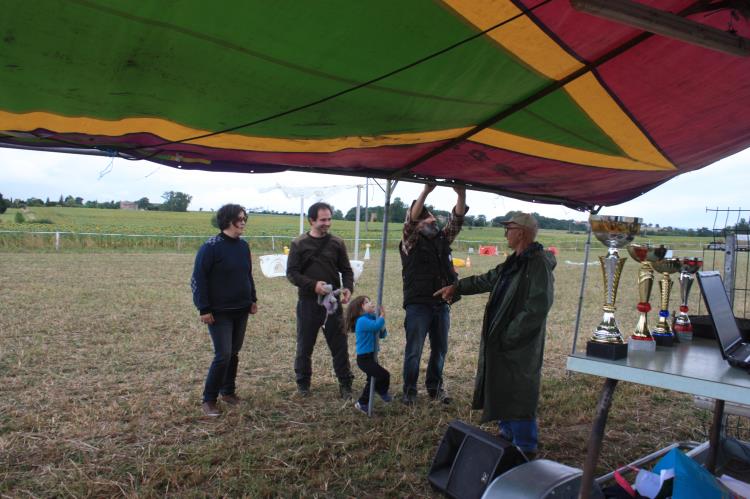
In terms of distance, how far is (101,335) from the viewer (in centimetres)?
678

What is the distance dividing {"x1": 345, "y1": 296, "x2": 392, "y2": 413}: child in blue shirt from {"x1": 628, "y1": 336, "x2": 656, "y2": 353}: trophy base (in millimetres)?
2334

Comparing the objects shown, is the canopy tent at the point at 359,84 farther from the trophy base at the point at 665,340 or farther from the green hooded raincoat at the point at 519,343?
the trophy base at the point at 665,340

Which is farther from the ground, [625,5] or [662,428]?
[625,5]

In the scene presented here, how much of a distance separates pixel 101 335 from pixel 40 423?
10.1 ft

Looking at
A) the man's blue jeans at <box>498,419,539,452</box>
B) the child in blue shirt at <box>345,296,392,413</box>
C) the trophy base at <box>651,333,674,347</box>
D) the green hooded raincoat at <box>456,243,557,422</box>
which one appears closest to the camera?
the trophy base at <box>651,333,674,347</box>

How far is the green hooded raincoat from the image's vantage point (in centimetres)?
319

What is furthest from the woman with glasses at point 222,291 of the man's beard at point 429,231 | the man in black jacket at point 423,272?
the man's beard at point 429,231

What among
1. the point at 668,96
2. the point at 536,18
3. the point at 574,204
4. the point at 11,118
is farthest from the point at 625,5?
the point at 574,204

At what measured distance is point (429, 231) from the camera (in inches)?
176

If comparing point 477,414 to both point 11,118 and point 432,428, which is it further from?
point 11,118

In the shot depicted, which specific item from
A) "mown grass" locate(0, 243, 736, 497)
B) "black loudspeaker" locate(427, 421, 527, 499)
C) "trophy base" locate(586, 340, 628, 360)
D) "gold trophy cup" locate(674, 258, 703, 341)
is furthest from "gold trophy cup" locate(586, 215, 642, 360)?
"mown grass" locate(0, 243, 736, 497)

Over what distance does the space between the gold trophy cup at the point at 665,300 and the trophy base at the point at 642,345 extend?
0.81ft

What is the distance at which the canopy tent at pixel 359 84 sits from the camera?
1744mm

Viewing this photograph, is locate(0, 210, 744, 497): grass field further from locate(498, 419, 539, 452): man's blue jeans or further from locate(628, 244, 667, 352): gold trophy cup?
locate(628, 244, 667, 352): gold trophy cup
